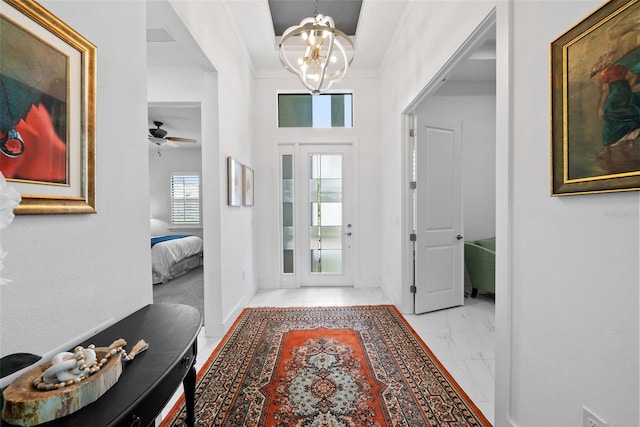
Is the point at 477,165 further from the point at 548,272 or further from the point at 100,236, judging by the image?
the point at 100,236

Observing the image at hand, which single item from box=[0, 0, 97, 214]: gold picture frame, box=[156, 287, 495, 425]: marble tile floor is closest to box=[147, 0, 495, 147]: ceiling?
box=[0, 0, 97, 214]: gold picture frame

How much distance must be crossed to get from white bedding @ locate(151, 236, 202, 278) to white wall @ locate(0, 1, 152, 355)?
343 centimetres

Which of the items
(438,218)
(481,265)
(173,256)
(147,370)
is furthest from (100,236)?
(173,256)

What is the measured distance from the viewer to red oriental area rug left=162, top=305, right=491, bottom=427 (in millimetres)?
1581

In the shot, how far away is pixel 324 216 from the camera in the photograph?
4.09 meters

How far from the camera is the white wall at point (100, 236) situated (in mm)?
842

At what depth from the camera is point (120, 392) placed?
2.44 feet

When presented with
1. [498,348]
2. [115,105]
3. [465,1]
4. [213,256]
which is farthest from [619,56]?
[213,256]

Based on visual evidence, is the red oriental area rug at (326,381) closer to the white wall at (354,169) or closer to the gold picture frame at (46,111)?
the white wall at (354,169)

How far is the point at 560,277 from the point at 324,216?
3.14 metres

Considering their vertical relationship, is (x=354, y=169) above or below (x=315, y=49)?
below

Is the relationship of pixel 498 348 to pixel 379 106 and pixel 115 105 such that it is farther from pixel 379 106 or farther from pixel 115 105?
pixel 379 106

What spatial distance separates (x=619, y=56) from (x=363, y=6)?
257 centimetres

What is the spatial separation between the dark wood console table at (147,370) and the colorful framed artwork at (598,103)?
5.26 feet
